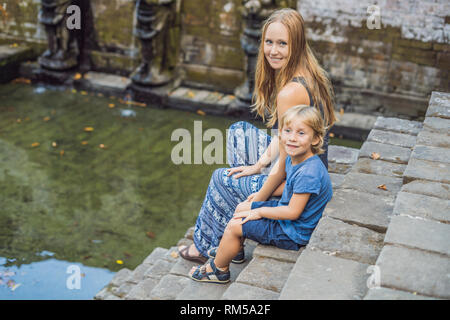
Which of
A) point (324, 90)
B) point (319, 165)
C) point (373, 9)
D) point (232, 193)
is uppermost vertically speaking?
point (373, 9)

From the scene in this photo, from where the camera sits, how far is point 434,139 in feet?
13.6

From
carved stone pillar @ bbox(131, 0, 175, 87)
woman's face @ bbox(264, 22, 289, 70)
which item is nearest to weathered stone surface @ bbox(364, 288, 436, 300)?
woman's face @ bbox(264, 22, 289, 70)

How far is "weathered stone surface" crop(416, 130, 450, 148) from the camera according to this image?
13.3 ft

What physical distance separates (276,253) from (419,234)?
0.85 meters

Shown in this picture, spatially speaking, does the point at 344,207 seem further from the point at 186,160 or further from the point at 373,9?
the point at 373,9

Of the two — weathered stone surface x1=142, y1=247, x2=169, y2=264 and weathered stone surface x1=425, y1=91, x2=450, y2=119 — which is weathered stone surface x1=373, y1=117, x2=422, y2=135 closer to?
weathered stone surface x1=425, y1=91, x2=450, y2=119

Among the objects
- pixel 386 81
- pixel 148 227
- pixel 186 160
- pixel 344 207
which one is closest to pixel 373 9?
pixel 386 81

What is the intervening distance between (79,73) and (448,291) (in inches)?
305

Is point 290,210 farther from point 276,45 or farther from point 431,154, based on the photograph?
point 431,154

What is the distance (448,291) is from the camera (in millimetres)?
2438

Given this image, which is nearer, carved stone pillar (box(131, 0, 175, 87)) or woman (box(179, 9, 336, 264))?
woman (box(179, 9, 336, 264))

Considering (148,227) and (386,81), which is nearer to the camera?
(148,227)

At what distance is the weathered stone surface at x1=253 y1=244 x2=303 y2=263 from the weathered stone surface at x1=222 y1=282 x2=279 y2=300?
34 cm

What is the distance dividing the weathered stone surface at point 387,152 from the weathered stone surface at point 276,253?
1356 millimetres
